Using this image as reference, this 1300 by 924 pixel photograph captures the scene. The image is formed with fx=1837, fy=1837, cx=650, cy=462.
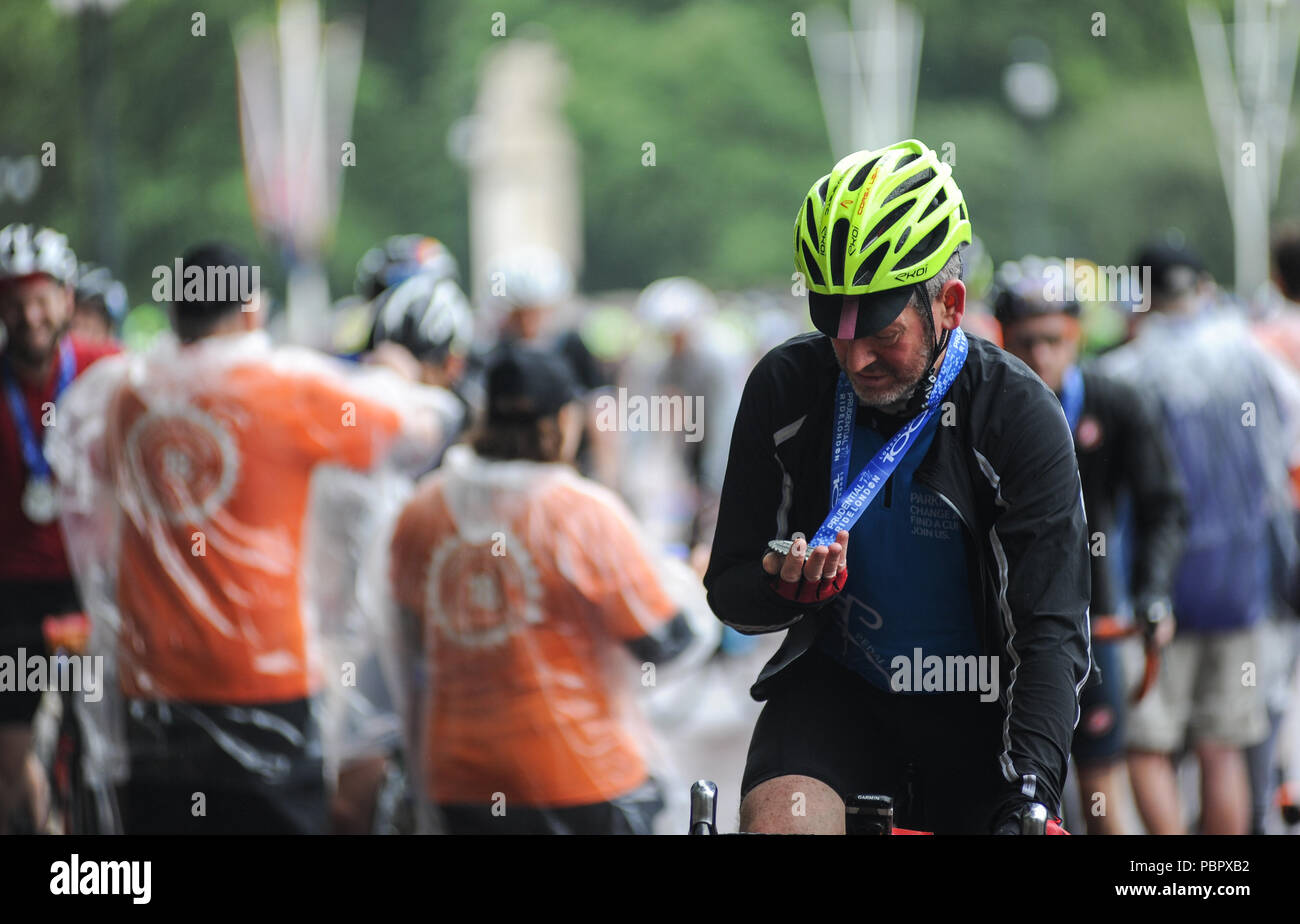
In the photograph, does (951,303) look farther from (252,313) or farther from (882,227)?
(252,313)

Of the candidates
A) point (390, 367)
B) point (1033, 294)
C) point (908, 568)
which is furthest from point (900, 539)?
point (390, 367)

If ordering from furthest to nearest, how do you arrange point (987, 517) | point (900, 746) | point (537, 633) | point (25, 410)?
point (25, 410) < point (537, 633) < point (900, 746) < point (987, 517)

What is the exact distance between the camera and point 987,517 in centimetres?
370

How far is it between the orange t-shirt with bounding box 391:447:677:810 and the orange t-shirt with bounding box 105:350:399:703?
2.62ft

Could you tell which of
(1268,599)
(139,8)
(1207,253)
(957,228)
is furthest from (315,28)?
(957,228)

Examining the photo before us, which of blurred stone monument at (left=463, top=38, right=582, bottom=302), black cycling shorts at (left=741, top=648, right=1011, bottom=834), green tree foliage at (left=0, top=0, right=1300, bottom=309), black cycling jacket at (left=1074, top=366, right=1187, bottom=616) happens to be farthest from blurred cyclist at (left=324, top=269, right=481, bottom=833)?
blurred stone monument at (left=463, top=38, right=582, bottom=302)

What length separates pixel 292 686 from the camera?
6254mm

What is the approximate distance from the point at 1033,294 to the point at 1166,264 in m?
1.50

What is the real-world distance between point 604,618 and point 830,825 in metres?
1.90

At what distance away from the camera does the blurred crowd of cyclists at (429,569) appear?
5465 millimetres

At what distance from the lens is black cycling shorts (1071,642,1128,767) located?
655 cm

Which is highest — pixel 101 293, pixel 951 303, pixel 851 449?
pixel 101 293

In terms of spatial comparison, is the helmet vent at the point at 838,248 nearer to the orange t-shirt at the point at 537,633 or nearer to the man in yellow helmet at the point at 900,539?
the man in yellow helmet at the point at 900,539

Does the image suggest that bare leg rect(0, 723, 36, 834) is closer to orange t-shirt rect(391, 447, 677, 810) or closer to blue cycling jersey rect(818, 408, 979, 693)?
orange t-shirt rect(391, 447, 677, 810)
